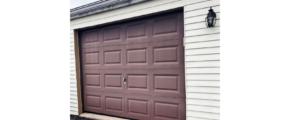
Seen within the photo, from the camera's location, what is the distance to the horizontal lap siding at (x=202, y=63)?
7.34 feet

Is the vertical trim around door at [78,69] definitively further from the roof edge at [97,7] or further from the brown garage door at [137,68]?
the roof edge at [97,7]

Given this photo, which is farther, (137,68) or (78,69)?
(78,69)

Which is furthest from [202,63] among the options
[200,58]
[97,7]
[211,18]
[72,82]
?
[72,82]

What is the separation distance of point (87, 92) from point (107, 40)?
1.47m

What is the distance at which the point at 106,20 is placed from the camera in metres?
3.17

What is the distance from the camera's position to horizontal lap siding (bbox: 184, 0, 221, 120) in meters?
2.24

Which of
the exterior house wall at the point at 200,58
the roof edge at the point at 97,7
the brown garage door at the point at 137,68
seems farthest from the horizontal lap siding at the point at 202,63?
the roof edge at the point at 97,7

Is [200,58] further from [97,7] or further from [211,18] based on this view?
[97,7]

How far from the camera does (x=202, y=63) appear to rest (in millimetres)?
2326

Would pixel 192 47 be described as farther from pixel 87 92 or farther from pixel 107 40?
pixel 87 92

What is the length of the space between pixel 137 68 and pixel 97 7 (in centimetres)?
164

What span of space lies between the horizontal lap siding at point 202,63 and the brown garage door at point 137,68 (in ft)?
0.57

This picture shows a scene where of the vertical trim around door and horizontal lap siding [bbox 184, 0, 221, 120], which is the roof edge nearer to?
the vertical trim around door
